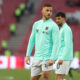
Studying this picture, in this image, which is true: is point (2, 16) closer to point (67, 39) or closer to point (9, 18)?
point (9, 18)

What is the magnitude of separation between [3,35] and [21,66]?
6.88 m

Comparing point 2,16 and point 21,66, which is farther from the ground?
point 2,16

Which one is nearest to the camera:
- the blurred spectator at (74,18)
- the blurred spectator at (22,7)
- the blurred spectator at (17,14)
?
the blurred spectator at (74,18)

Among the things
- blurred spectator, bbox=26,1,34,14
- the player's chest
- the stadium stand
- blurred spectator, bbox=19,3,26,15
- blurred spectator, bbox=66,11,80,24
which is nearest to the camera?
the player's chest

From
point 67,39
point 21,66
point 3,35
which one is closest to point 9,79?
point 21,66

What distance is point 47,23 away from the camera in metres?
7.76

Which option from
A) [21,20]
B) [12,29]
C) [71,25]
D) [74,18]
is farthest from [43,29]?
[21,20]

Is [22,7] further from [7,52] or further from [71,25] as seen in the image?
[7,52]

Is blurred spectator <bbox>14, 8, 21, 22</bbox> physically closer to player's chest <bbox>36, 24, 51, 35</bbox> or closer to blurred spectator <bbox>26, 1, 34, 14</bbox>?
blurred spectator <bbox>26, 1, 34, 14</bbox>

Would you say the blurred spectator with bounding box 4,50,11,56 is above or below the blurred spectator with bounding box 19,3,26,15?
below

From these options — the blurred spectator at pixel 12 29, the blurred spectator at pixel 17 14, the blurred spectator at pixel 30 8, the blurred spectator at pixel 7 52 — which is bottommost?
the blurred spectator at pixel 7 52

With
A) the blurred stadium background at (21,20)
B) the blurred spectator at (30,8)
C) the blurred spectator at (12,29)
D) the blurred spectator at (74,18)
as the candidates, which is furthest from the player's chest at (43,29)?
the blurred spectator at (30,8)

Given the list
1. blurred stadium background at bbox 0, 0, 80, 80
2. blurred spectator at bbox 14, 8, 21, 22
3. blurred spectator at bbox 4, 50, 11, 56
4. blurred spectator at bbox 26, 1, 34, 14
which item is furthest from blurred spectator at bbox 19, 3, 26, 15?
blurred spectator at bbox 4, 50, 11, 56

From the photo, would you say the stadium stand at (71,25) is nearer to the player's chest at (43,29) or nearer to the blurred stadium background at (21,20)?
the blurred stadium background at (21,20)
